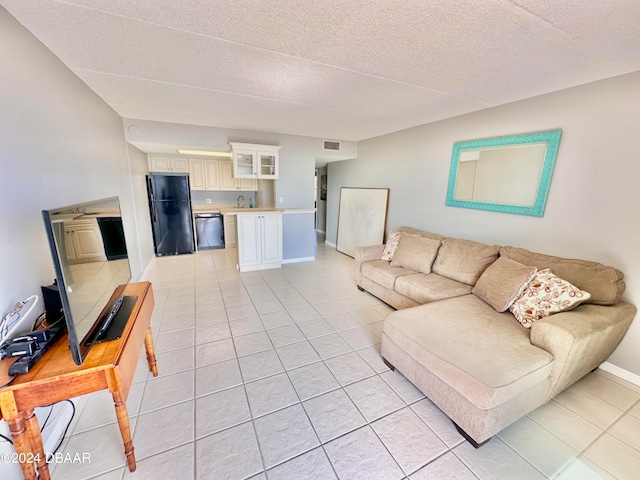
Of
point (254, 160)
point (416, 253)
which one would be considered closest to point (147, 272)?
point (254, 160)

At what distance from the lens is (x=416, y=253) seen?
3.07 metres

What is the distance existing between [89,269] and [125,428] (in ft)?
2.72

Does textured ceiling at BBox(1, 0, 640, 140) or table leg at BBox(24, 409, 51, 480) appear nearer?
table leg at BBox(24, 409, 51, 480)

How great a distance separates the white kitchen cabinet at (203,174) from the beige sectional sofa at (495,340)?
455 centimetres

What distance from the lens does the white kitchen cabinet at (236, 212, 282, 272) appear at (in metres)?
4.15

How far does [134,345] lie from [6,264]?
69 cm

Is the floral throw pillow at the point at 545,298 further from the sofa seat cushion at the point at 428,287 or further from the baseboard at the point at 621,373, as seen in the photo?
the baseboard at the point at 621,373

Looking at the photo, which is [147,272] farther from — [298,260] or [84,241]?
[84,241]

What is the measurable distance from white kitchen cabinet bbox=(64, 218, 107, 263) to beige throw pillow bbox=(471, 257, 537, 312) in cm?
284

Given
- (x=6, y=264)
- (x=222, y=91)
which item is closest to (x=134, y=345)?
(x=6, y=264)

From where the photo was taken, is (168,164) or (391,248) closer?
(391,248)

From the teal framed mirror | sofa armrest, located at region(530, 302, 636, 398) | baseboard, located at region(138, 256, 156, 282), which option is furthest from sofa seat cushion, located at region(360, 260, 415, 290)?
baseboard, located at region(138, 256, 156, 282)

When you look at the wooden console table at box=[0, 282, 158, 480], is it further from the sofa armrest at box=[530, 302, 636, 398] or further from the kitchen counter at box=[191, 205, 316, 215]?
the kitchen counter at box=[191, 205, 316, 215]

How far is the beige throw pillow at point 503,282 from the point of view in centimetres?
205
